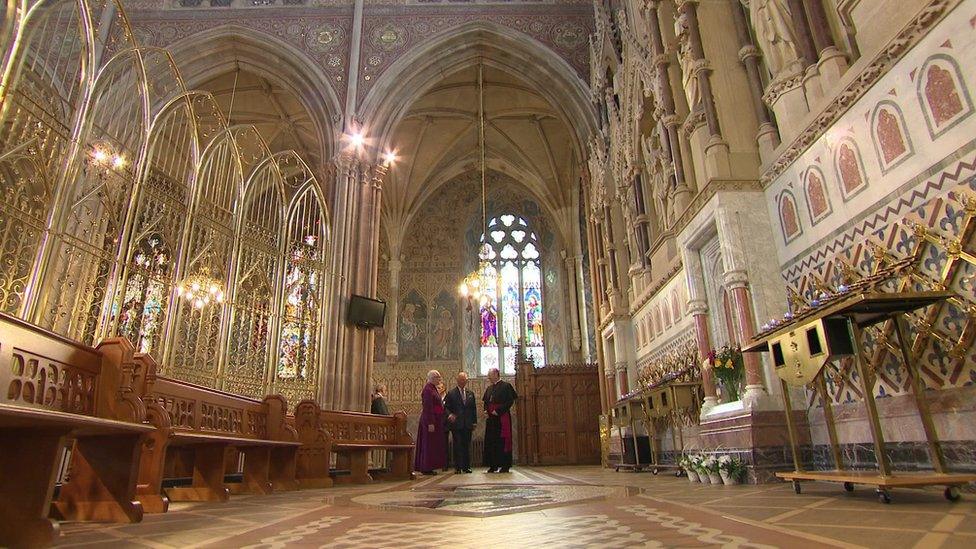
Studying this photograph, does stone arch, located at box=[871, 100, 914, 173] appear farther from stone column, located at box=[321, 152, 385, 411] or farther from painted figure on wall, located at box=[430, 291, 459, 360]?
painted figure on wall, located at box=[430, 291, 459, 360]

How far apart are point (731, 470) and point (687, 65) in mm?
4432

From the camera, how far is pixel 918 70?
3371 mm

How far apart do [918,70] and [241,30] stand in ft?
47.1

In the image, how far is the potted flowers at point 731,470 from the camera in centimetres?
439

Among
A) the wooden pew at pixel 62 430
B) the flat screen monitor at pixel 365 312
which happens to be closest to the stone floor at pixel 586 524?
the wooden pew at pixel 62 430

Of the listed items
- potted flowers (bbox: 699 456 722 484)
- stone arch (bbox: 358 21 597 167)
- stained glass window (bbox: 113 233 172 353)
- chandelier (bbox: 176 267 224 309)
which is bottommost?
potted flowers (bbox: 699 456 722 484)

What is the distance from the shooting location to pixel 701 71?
5.88 meters

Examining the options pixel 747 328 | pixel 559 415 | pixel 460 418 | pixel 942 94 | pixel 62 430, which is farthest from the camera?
pixel 559 415

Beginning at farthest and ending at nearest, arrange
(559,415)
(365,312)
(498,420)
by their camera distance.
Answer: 1. (559,415)
2. (365,312)
3. (498,420)

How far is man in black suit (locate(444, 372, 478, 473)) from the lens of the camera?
903cm

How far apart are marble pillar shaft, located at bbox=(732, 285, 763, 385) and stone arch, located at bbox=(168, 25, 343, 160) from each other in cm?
1070

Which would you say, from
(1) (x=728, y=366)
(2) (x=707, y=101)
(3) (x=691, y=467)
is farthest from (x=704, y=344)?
(2) (x=707, y=101)

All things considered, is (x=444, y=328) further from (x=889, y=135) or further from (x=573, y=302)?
(x=889, y=135)

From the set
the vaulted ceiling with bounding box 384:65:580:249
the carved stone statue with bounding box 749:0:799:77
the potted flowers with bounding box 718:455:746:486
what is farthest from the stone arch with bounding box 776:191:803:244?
the vaulted ceiling with bounding box 384:65:580:249
